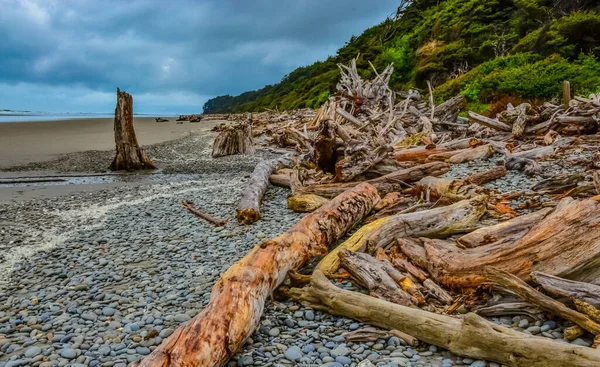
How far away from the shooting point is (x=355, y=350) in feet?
10.2

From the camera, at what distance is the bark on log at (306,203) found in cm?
683

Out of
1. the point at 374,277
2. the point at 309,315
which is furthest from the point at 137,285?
the point at 374,277

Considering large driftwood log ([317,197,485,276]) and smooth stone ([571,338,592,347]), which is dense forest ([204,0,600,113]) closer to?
large driftwood log ([317,197,485,276])

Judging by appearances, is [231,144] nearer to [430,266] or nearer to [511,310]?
[430,266]

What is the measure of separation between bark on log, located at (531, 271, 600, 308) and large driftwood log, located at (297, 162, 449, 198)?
3908 mm

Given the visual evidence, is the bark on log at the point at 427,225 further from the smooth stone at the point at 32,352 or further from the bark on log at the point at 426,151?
the bark on log at the point at 426,151

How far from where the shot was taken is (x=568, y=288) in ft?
10.2

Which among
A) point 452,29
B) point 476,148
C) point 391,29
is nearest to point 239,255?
point 476,148

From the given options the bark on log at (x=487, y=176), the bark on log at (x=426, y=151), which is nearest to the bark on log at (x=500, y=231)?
the bark on log at (x=487, y=176)

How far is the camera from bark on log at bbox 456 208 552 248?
4.14m

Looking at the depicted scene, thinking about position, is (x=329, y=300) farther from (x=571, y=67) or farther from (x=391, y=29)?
(x=391, y=29)

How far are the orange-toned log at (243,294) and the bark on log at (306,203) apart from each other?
4.14ft

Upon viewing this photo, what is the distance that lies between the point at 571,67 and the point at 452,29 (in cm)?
1468

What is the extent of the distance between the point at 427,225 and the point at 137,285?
123 inches
